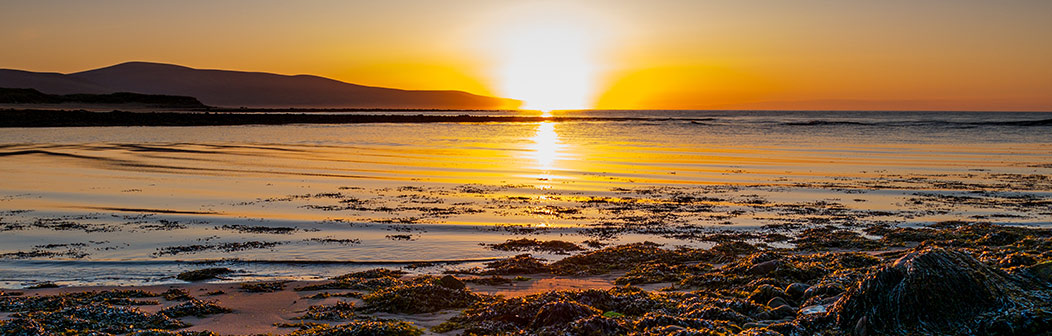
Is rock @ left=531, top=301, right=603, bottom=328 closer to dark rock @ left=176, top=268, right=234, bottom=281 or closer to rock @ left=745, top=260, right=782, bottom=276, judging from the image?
rock @ left=745, top=260, right=782, bottom=276

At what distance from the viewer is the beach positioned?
5969 mm

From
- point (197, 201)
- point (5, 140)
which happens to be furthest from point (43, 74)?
point (197, 201)

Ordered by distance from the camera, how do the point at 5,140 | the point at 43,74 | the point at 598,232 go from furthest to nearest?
1. the point at 43,74
2. the point at 5,140
3. the point at 598,232

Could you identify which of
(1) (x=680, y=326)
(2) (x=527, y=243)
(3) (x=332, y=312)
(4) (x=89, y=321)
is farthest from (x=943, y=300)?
(4) (x=89, y=321)

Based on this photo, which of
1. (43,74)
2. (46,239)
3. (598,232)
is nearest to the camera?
(46,239)

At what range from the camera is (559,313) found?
5.99 m

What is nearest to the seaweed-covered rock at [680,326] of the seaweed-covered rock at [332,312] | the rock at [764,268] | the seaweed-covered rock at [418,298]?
the seaweed-covered rock at [418,298]

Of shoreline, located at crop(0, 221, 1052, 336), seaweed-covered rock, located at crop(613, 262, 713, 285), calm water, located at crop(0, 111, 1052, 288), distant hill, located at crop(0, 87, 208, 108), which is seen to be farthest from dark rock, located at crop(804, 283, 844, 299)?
distant hill, located at crop(0, 87, 208, 108)

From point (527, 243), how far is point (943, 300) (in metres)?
6.56

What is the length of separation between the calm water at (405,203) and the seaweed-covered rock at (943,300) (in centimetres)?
569

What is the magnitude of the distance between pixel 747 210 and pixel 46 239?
12854mm

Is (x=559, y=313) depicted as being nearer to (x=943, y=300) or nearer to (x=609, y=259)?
(x=943, y=300)

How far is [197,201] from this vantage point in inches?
576

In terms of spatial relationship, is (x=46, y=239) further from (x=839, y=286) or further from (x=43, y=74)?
(x=43, y=74)
